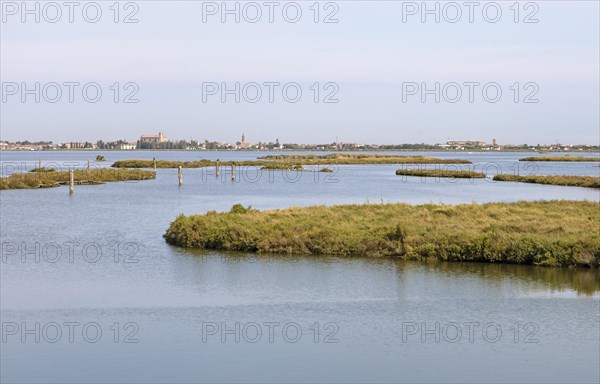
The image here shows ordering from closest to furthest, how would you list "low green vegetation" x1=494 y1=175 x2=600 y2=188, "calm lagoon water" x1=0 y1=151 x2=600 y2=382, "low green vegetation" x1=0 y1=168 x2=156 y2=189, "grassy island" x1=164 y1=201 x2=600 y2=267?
"calm lagoon water" x1=0 y1=151 x2=600 y2=382 < "grassy island" x1=164 y1=201 x2=600 y2=267 < "low green vegetation" x1=0 y1=168 x2=156 y2=189 < "low green vegetation" x1=494 y1=175 x2=600 y2=188

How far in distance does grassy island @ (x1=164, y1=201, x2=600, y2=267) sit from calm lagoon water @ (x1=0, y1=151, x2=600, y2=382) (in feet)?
2.89

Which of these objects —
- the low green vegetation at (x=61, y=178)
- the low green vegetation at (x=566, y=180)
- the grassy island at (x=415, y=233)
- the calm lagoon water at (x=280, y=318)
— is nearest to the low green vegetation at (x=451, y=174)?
the low green vegetation at (x=566, y=180)

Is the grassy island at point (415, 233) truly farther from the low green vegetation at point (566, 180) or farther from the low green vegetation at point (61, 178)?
the low green vegetation at point (566, 180)

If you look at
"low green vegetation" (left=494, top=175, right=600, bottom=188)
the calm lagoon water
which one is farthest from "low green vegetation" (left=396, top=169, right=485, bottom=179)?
the calm lagoon water

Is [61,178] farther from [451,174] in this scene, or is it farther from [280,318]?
[280,318]

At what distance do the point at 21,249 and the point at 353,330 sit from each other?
21.2m

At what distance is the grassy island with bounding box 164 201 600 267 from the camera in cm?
2953

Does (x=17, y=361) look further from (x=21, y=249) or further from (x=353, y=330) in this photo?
(x=21, y=249)

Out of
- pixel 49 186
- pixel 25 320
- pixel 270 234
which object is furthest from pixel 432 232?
pixel 49 186

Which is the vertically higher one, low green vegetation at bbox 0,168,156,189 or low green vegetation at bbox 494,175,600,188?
low green vegetation at bbox 0,168,156,189

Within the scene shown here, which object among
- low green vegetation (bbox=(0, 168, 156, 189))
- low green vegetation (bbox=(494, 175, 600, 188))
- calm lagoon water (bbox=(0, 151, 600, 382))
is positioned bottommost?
calm lagoon water (bbox=(0, 151, 600, 382))

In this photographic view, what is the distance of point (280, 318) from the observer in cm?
2170

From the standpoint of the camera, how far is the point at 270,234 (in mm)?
33000

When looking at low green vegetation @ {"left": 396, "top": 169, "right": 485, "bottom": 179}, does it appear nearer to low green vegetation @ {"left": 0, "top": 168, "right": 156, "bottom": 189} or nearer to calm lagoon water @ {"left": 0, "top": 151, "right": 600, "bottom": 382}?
low green vegetation @ {"left": 0, "top": 168, "right": 156, "bottom": 189}
